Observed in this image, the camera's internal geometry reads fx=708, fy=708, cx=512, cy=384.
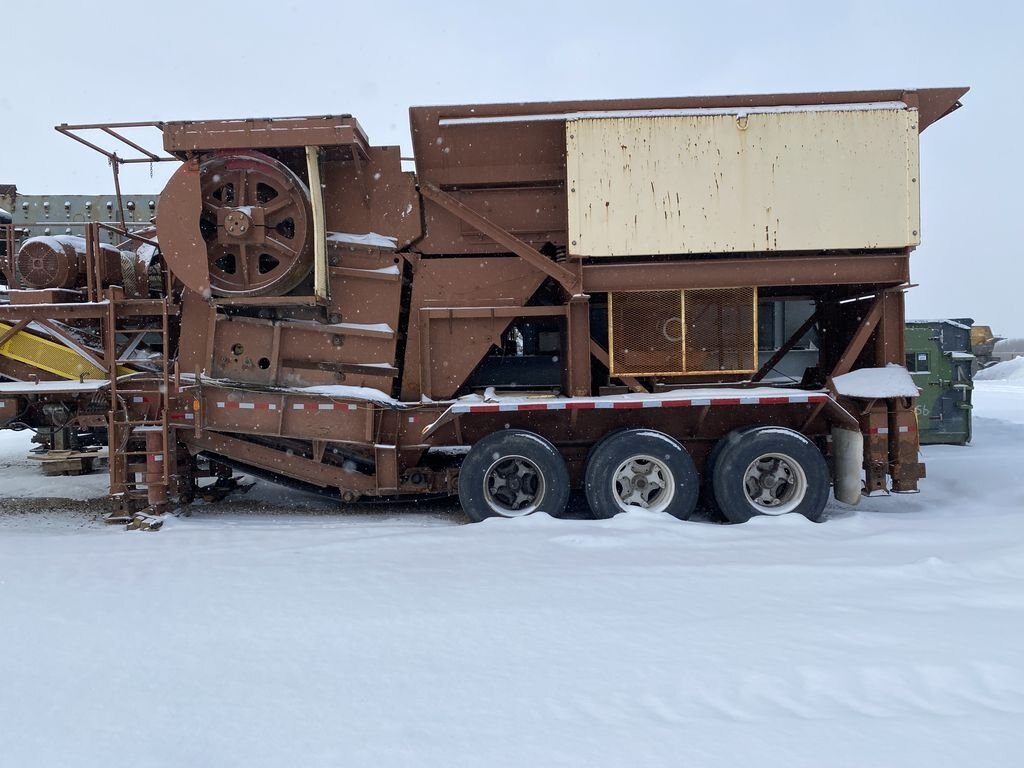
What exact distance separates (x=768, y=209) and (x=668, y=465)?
2.57m

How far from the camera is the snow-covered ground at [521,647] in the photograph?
2.69m

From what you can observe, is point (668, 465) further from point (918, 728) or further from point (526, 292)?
point (918, 728)

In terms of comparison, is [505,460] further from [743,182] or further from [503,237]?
[743,182]

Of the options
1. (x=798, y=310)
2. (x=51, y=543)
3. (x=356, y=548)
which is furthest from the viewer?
(x=798, y=310)

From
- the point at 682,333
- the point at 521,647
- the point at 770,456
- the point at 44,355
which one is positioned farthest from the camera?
the point at 44,355

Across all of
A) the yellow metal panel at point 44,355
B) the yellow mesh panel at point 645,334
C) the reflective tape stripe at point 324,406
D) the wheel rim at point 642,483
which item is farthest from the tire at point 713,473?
the yellow metal panel at point 44,355

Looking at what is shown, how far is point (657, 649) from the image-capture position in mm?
3443

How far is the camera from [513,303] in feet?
23.5

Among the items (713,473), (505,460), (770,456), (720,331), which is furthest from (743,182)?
(505,460)

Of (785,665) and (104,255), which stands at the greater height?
(104,255)

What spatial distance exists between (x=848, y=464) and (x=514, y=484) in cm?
324

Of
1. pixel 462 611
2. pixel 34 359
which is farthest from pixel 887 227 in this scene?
pixel 34 359

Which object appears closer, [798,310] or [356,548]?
[356,548]

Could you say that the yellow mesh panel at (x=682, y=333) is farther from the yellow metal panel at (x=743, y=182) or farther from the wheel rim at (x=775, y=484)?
the wheel rim at (x=775, y=484)
